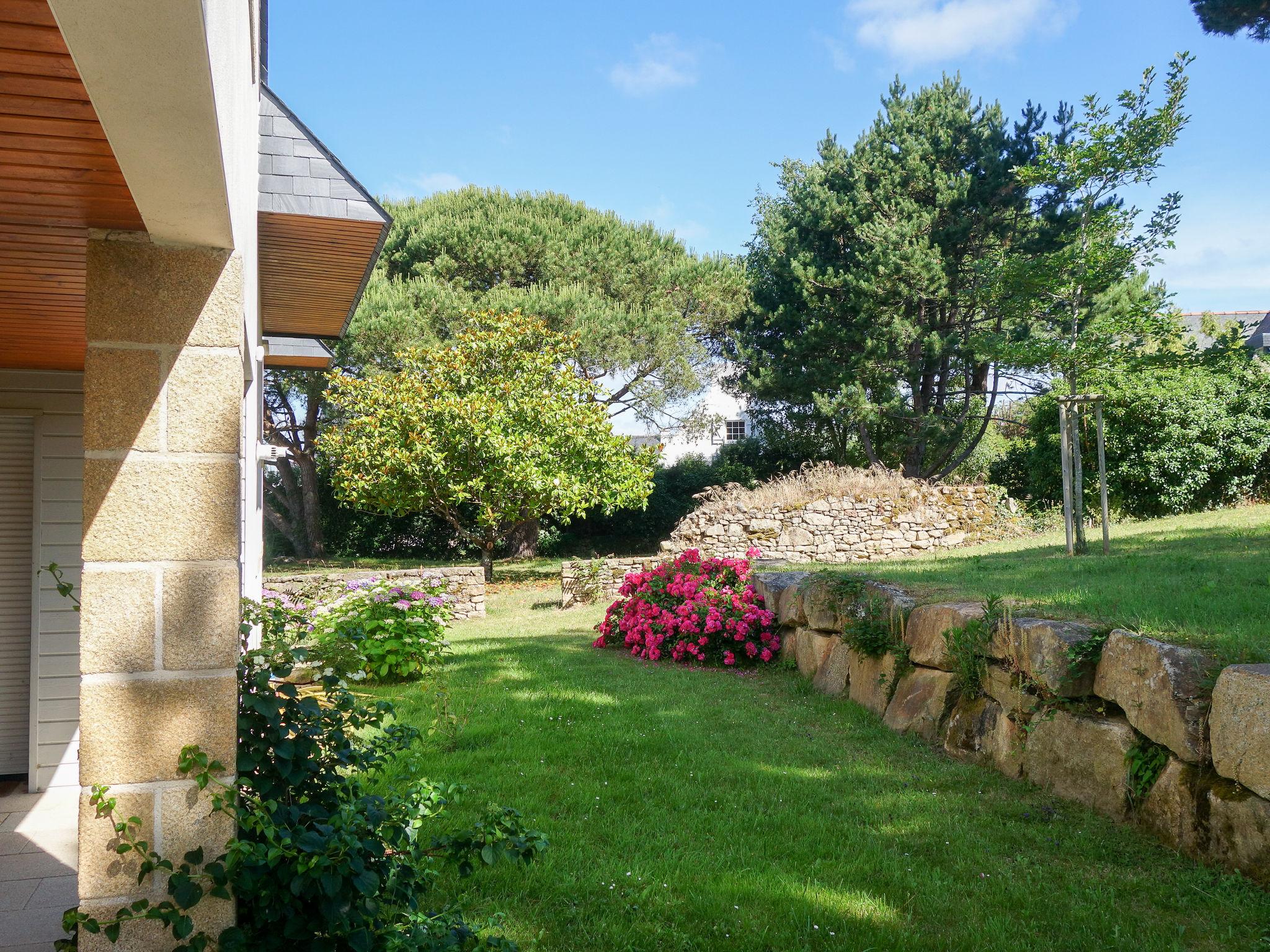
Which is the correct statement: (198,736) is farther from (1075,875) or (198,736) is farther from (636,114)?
(636,114)

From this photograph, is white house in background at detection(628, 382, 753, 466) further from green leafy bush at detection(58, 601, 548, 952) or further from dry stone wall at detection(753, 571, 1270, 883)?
green leafy bush at detection(58, 601, 548, 952)

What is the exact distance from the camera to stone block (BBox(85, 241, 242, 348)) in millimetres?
2133

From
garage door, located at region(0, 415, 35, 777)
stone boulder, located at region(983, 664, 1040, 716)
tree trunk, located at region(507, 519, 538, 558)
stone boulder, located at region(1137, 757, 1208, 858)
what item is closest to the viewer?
stone boulder, located at region(1137, 757, 1208, 858)

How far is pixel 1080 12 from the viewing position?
17.7 metres

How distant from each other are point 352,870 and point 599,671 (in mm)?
5603

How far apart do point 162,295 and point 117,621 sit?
813 millimetres

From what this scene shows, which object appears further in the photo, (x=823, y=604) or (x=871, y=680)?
(x=823, y=604)

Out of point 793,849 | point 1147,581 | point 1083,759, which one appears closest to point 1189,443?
point 1147,581

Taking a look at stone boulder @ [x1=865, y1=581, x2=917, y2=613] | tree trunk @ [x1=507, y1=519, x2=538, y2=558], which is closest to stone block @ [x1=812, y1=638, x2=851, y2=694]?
stone boulder @ [x1=865, y1=581, x2=917, y2=613]

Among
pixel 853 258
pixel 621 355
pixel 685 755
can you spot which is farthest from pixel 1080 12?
pixel 685 755

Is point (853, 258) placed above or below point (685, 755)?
above

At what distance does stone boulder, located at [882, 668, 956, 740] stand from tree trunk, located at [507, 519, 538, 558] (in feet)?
52.9

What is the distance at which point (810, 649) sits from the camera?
7.25 metres

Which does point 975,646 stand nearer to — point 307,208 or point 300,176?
point 307,208
